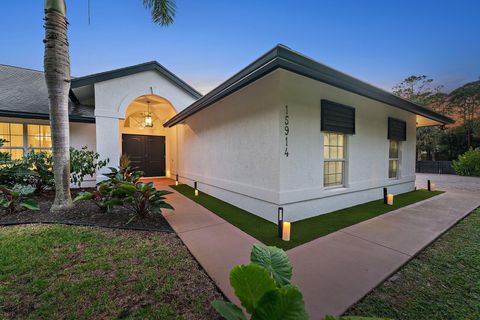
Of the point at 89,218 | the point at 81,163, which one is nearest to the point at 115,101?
the point at 81,163

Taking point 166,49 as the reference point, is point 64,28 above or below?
below

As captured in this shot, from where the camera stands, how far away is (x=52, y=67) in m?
4.12

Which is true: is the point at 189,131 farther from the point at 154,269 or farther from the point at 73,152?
the point at 154,269

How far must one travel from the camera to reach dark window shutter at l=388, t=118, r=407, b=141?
646 centimetres

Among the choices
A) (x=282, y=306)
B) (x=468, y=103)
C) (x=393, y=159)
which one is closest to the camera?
(x=282, y=306)

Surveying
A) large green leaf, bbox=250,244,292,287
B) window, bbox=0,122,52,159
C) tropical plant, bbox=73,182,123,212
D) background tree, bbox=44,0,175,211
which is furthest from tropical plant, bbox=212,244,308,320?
window, bbox=0,122,52,159

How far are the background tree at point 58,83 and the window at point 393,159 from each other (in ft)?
30.3

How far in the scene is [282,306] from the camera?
1.02 meters

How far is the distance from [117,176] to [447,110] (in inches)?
1170

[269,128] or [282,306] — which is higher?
[269,128]

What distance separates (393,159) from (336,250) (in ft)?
18.9

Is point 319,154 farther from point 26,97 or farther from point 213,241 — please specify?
point 26,97

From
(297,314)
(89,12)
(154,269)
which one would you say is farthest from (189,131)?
(297,314)

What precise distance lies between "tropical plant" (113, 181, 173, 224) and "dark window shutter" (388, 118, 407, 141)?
692 centimetres
